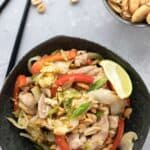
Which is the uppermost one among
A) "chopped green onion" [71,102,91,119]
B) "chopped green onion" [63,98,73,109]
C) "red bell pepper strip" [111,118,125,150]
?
"chopped green onion" [63,98,73,109]

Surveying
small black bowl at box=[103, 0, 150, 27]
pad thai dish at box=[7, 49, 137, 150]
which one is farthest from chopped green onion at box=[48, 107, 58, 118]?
small black bowl at box=[103, 0, 150, 27]

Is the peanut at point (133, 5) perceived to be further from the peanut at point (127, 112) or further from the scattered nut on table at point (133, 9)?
the peanut at point (127, 112)

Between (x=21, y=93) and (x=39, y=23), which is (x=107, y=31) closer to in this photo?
(x=39, y=23)

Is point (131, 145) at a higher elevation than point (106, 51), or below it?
below

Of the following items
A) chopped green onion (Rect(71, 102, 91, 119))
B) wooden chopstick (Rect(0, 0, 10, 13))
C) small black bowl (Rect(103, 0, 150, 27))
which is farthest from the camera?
wooden chopstick (Rect(0, 0, 10, 13))

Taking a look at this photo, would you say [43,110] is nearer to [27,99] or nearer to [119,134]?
[27,99]

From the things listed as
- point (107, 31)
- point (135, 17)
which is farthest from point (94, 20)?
point (135, 17)

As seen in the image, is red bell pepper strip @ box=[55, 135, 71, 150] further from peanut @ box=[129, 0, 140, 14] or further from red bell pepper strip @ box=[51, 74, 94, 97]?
peanut @ box=[129, 0, 140, 14]
